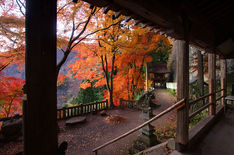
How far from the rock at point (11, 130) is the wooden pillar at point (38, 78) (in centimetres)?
569

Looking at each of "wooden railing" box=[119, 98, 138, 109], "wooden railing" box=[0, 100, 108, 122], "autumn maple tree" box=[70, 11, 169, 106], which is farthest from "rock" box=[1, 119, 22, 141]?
"wooden railing" box=[119, 98, 138, 109]

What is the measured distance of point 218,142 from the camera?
270 cm

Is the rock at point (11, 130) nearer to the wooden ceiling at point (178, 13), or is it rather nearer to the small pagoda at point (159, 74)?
the wooden ceiling at point (178, 13)

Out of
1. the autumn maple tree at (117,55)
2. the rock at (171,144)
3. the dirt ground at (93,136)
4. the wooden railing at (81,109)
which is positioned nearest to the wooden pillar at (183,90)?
the rock at (171,144)

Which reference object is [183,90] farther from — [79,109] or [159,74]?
[159,74]

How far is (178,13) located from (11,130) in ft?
25.8

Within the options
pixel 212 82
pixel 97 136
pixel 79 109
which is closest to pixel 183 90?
pixel 212 82

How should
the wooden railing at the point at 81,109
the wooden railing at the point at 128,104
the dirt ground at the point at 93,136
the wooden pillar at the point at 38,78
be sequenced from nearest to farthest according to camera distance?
the wooden pillar at the point at 38,78
the dirt ground at the point at 93,136
the wooden railing at the point at 81,109
the wooden railing at the point at 128,104

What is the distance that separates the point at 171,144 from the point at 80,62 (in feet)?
30.8

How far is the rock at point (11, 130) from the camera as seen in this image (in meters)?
5.01

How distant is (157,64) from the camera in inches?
738

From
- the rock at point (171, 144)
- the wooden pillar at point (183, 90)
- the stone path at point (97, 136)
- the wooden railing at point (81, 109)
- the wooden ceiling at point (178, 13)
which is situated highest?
the wooden ceiling at point (178, 13)

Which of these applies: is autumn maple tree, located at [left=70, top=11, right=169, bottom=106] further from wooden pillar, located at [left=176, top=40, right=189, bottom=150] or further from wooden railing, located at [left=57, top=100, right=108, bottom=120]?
wooden pillar, located at [left=176, top=40, right=189, bottom=150]

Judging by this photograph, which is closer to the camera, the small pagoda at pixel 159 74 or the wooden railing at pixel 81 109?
the wooden railing at pixel 81 109
